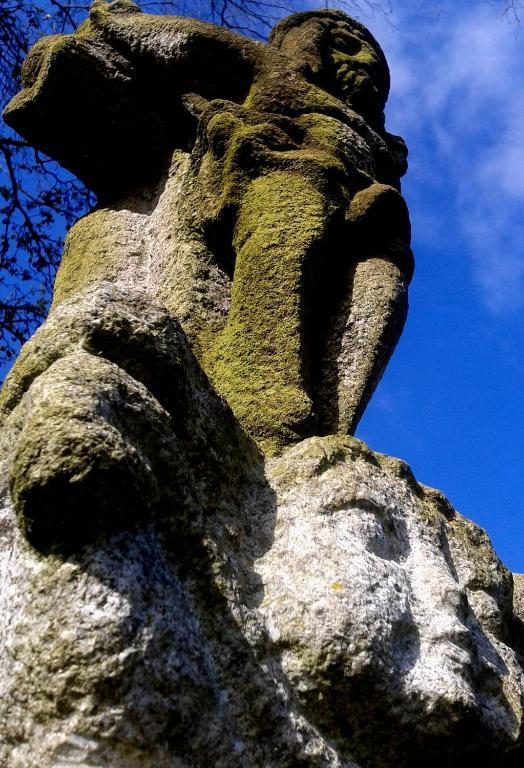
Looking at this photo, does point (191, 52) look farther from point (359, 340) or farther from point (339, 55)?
point (359, 340)

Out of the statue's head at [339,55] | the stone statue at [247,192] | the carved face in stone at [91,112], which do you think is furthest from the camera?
the statue's head at [339,55]

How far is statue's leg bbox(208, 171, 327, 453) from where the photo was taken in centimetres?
217

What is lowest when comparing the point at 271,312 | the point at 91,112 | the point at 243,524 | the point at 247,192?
the point at 243,524

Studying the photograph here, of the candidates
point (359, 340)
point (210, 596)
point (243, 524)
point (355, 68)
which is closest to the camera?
point (210, 596)

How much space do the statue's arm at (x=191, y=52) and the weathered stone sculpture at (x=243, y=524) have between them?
463 mm

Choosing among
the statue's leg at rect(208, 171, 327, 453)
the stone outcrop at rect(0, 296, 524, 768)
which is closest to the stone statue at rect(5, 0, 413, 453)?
the statue's leg at rect(208, 171, 327, 453)

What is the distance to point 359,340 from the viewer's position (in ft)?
8.50

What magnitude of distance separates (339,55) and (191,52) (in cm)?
76

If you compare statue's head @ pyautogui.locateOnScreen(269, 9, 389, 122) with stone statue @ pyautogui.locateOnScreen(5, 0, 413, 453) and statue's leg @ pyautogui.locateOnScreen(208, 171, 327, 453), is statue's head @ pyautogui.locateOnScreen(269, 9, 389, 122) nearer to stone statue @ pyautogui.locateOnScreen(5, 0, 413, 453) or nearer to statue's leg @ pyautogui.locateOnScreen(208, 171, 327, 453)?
stone statue @ pyautogui.locateOnScreen(5, 0, 413, 453)

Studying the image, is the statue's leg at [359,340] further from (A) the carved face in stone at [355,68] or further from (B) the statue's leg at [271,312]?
(A) the carved face in stone at [355,68]

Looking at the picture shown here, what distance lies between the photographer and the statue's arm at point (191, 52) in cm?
325

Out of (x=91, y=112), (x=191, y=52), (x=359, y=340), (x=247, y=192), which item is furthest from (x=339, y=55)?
(x=359, y=340)

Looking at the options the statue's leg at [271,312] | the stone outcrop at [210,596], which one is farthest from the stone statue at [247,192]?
the stone outcrop at [210,596]

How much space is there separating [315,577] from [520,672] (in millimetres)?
620
